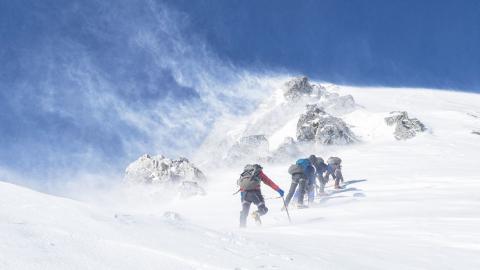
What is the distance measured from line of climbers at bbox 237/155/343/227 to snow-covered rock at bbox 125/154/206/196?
11.5m

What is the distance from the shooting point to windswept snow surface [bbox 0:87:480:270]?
18.6 ft

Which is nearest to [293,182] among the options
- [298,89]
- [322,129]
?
[322,129]

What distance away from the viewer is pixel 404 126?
39938 millimetres

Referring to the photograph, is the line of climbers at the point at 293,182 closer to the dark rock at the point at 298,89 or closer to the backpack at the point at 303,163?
the backpack at the point at 303,163

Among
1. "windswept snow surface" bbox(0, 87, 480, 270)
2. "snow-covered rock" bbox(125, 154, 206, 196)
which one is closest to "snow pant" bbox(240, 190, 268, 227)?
"windswept snow surface" bbox(0, 87, 480, 270)

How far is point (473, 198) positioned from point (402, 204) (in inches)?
90.7

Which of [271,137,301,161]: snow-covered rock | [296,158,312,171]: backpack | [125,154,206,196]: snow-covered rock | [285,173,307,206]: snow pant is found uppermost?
[271,137,301,161]: snow-covered rock

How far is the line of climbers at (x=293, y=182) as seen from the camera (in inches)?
585

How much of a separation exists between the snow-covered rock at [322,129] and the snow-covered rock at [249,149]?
3.18 meters

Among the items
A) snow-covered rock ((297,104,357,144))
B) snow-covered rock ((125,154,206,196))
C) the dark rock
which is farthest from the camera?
the dark rock

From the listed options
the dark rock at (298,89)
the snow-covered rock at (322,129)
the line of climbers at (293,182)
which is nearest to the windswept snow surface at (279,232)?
the line of climbers at (293,182)

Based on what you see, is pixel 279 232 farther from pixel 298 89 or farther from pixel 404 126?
pixel 298 89

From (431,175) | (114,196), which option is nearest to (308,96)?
(114,196)

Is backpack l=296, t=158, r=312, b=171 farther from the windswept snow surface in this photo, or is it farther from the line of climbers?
the windswept snow surface
